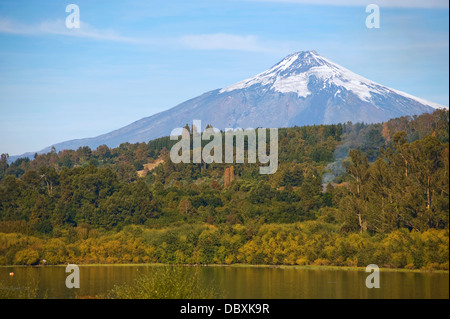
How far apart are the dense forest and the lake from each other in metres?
2.30

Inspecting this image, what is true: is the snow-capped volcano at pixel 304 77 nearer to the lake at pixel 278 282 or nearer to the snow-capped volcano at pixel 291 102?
the snow-capped volcano at pixel 291 102

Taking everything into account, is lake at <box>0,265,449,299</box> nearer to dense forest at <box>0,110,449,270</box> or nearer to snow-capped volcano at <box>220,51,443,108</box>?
dense forest at <box>0,110,449,270</box>

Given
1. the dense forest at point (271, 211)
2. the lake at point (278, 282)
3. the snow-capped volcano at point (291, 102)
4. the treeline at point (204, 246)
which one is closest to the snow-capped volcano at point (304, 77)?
the snow-capped volcano at point (291, 102)

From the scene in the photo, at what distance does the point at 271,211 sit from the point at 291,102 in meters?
103

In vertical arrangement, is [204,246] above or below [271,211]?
below

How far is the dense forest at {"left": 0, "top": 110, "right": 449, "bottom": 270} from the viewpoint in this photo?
42.4 m

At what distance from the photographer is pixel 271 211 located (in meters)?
53.8

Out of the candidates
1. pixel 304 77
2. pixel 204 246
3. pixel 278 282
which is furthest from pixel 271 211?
pixel 304 77

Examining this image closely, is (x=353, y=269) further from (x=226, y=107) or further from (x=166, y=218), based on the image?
(x=226, y=107)

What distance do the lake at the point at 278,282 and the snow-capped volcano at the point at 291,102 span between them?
92.5 meters

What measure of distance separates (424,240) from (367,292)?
10.8 m

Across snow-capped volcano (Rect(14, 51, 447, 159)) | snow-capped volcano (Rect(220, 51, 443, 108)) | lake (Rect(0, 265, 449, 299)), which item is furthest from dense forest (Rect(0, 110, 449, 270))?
snow-capped volcano (Rect(220, 51, 443, 108))

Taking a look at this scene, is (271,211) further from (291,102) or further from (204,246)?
(291,102)
